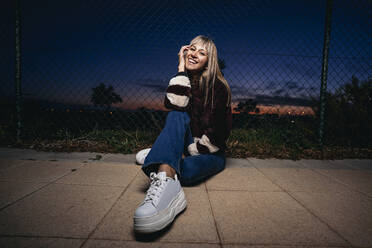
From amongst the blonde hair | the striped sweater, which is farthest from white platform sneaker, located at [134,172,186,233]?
the blonde hair

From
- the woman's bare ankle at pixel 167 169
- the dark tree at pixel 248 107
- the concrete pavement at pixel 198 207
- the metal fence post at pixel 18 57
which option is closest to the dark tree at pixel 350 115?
the dark tree at pixel 248 107

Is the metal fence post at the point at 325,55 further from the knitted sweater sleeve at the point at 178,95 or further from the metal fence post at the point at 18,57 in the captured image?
the metal fence post at the point at 18,57

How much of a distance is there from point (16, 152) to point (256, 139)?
342 centimetres

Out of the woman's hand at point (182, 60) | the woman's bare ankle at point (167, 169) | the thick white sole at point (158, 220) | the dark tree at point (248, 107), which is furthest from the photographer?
the dark tree at point (248, 107)

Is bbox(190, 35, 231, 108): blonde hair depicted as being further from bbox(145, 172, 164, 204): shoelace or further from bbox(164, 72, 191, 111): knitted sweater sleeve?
bbox(145, 172, 164, 204): shoelace

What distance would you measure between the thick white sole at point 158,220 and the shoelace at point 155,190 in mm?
86

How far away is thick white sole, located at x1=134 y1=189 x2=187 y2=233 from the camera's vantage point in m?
0.90

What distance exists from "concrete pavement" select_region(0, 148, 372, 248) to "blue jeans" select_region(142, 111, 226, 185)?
0.12 m

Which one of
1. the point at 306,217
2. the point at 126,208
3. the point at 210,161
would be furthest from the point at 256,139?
the point at 126,208

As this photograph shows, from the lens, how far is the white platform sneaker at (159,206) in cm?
91

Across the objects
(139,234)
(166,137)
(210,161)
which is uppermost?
(166,137)

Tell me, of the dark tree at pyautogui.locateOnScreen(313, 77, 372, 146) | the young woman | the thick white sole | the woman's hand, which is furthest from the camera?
the dark tree at pyautogui.locateOnScreen(313, 77, 372, 146)

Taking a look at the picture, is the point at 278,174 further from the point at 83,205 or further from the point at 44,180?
the point at 44,180

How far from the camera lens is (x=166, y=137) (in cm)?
135
